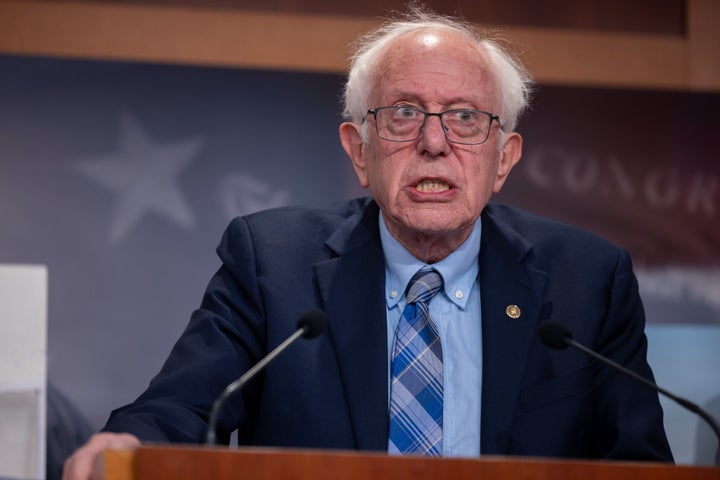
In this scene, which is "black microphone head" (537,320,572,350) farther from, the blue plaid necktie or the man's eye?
the man's eye

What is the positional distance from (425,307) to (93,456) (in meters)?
0.83

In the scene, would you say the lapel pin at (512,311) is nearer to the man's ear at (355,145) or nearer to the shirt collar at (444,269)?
the shirt collar at (444,269)

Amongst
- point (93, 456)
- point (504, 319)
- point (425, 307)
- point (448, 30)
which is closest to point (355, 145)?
point (448, 30)

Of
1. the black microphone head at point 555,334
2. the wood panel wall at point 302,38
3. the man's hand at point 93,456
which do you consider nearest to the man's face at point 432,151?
the black microphone head at point 555,334

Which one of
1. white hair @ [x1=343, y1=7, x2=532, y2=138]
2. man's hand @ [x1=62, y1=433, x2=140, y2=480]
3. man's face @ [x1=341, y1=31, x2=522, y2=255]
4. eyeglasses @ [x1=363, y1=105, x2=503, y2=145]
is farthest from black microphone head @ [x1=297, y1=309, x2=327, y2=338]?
white hair @ [x1=343, y1=7, x2=532, y2=138]

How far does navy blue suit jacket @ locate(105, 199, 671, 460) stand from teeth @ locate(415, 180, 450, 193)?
182 mm

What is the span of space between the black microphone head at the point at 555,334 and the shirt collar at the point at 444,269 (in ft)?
1.40

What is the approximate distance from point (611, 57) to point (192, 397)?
2.25m

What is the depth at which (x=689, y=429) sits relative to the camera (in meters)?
3.16

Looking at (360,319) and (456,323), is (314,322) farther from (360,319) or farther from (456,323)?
(456,323)

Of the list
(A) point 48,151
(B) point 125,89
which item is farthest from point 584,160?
(A) point 48,151

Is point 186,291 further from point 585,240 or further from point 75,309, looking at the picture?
point 585,240

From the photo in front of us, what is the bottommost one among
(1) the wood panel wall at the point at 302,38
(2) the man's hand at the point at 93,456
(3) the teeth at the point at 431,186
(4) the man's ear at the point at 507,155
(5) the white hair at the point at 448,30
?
(2) the man's hand at the point at 93,456

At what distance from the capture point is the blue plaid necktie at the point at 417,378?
201cm
